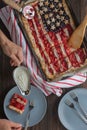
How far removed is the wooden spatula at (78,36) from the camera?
4.73 feet

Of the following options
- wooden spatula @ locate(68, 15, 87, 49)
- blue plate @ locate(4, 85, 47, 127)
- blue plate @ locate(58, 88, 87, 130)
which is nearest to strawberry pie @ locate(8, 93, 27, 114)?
blue plate @ locate(4, 85, 47, 127)

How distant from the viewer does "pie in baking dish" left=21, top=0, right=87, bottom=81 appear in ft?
4.81

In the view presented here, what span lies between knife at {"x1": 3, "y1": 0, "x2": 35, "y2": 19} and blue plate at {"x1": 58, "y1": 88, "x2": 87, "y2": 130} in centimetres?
39

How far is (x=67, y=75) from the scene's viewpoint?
4.67ft

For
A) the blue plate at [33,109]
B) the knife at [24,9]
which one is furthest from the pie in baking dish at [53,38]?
the blue plate at [33,109]

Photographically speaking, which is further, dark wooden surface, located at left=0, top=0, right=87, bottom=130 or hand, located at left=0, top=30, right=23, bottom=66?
dark wooden surface, located at left=0, top=0, right=87, bottom=130

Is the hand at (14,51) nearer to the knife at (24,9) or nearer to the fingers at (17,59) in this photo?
the fingers at (17,59)

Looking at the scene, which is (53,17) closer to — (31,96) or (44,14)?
(44,14)

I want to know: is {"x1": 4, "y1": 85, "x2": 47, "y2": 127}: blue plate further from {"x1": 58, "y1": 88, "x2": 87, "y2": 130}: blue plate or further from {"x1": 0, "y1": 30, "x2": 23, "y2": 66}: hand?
Answer: {"x1": 0, "y1": 30, "x2": 23, "y2": 66}: hand

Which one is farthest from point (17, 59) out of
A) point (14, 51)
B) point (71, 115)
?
point (71, 115)

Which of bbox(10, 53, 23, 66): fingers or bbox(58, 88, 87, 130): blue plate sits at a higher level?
bbox(10, 53, 23, 66): fingers

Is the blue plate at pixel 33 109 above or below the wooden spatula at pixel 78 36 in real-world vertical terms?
below

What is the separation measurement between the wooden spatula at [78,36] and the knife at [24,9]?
199 millimetres

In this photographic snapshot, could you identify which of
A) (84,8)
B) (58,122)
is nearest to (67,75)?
(58,122)
